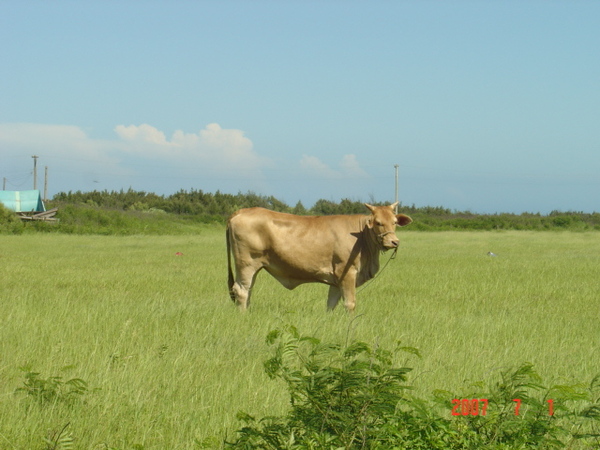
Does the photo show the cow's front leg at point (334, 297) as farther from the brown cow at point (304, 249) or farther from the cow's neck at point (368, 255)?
the cow's neck at point (368, 255)

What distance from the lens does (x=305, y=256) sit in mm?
8234

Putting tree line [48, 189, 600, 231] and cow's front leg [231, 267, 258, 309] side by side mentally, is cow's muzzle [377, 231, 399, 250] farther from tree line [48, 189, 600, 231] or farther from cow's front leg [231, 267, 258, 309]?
tree line [48, 189, 600, 231]

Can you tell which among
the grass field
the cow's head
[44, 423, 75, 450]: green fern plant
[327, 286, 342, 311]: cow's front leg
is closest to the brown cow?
[327, 286, 342, 311]: cow's front leg

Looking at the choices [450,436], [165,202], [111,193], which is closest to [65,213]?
[165,202]

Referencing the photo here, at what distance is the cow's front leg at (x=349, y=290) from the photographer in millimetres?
7977

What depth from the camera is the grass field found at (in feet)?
12.9

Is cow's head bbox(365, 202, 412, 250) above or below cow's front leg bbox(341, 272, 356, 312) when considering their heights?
above

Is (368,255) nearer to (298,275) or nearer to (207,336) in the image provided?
(298,275)

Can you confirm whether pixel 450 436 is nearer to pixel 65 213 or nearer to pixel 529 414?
pixel 529 414

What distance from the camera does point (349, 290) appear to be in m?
8.09

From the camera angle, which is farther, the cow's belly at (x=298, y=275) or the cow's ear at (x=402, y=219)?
the cow's ear at (x=402, y=219)
